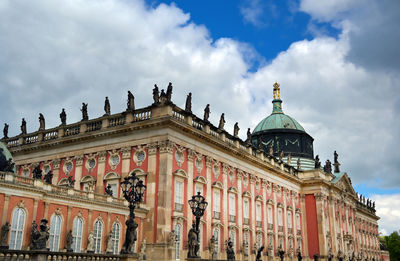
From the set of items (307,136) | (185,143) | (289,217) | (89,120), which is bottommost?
(289,217)

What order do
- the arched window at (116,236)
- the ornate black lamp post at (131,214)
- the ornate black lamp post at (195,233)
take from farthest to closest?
the arched window at (116,236), the ornate black lamp post at (195,233), the ornate black lamp post at (131,214)

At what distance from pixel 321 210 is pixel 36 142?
34853 millimetres

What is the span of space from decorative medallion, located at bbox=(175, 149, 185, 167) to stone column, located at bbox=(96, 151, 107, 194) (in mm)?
6187

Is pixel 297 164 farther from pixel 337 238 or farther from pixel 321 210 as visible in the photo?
pixel 337 238

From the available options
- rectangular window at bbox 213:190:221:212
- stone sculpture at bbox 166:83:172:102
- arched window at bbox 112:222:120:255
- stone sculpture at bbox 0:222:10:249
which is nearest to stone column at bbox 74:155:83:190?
arched window at bbox 112:222:120:255

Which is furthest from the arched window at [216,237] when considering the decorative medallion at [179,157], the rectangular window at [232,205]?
the decorative medallion at [179,157]

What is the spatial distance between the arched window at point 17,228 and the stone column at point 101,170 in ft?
30.8

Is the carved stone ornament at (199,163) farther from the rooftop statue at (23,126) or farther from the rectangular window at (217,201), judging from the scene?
the rooftop statue at (23,126)

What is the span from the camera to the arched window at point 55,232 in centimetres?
2545

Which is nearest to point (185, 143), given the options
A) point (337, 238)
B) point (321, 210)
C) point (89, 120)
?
point (89, 120)

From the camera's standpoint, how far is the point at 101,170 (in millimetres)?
34031

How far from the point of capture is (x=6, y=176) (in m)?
23.8

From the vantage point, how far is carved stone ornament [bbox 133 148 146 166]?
32250 mm

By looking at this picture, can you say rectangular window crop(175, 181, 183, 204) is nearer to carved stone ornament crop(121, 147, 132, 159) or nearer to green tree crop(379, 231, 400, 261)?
carved stone ornament crop(121, 147, 132, 159)
